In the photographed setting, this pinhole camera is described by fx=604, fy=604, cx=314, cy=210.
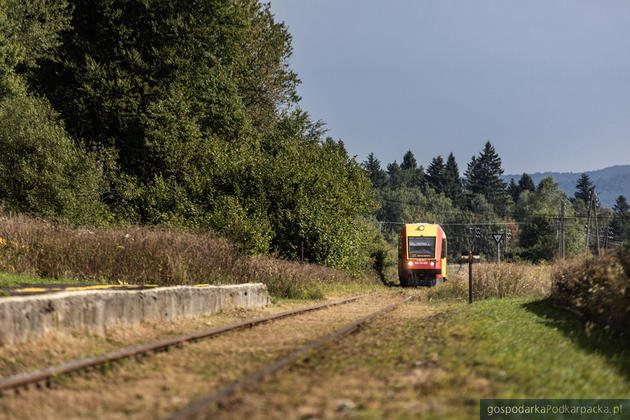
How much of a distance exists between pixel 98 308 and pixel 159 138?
24430 mm

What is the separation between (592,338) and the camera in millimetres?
9484

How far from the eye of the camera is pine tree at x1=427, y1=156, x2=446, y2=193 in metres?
165

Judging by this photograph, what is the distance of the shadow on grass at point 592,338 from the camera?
793 cm

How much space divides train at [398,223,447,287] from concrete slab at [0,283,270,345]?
2129 cm

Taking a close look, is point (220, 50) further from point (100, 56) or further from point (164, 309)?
point (164, 309)

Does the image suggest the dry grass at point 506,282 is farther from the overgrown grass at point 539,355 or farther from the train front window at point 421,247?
the train front window at point 421,247

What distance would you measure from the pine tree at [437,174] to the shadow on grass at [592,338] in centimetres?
15433

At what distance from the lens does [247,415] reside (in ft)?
16.3

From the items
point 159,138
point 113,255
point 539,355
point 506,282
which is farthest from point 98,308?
→ point 159,138

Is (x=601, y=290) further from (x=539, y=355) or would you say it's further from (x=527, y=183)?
(x=527, y=183)

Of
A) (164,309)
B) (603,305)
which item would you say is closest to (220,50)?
(164,309)

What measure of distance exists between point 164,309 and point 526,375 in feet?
22.7

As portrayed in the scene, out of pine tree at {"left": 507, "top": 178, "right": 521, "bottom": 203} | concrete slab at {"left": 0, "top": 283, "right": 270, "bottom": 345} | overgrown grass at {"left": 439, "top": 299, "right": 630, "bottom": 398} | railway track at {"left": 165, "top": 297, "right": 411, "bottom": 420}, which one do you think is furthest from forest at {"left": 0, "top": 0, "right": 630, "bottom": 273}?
pine tree at {"left": 507, "top": 178, "right": 521, "bottom": 203}

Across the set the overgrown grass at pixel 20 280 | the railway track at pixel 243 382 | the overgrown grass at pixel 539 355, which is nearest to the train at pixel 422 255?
the overgrown grass at pixel 539 355
